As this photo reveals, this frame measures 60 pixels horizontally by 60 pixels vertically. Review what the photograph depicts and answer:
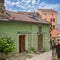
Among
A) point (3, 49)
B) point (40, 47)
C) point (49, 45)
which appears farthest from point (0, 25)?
point (49, 45)

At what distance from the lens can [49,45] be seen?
25547 mm

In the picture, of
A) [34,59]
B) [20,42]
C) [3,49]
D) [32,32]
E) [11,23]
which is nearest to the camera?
[3,49]

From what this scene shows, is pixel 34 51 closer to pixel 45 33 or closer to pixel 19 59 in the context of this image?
pixel 45 33

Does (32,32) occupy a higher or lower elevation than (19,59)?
higher

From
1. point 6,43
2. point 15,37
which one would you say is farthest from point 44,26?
point 6,43

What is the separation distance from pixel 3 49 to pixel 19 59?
4.71 ft

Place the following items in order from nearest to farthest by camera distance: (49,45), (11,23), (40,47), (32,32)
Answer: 1. (11,23)
2. (32,32)
3. (40,47)
4. (49,45)

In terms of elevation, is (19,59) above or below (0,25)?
below

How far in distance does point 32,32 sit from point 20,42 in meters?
1.93

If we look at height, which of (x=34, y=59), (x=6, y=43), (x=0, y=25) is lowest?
(x=34, y=59)

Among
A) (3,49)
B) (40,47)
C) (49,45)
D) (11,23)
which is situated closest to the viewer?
(3,49)

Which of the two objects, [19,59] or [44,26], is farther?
[44,26]

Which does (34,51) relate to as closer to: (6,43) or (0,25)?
(0,25)

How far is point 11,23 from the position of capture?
18125mm
